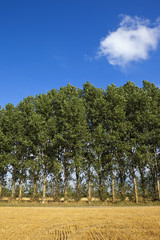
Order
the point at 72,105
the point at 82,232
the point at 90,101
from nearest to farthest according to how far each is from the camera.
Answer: the point at 82,232
the point at 72,105
the point at 90,101

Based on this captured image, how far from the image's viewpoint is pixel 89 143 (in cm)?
2905

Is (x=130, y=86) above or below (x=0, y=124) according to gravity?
above

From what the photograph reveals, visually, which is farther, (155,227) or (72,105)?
(72,105)

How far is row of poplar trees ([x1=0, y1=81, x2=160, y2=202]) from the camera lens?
27406 millimetres

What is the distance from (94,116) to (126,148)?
6.97m

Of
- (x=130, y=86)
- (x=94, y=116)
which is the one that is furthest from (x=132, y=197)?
(x=130, y=86)

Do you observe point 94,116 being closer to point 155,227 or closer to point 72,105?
point 72,105

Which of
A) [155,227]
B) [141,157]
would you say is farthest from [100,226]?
[141,157]

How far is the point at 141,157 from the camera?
2638cm

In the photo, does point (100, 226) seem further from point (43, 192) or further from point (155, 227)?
point (43, 192)

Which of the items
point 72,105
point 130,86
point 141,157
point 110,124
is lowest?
point 141,157

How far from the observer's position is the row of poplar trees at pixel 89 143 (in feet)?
89.9

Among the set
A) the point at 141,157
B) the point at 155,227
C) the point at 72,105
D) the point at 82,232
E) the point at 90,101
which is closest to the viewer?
the point at 82,232

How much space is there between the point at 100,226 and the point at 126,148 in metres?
18.9
